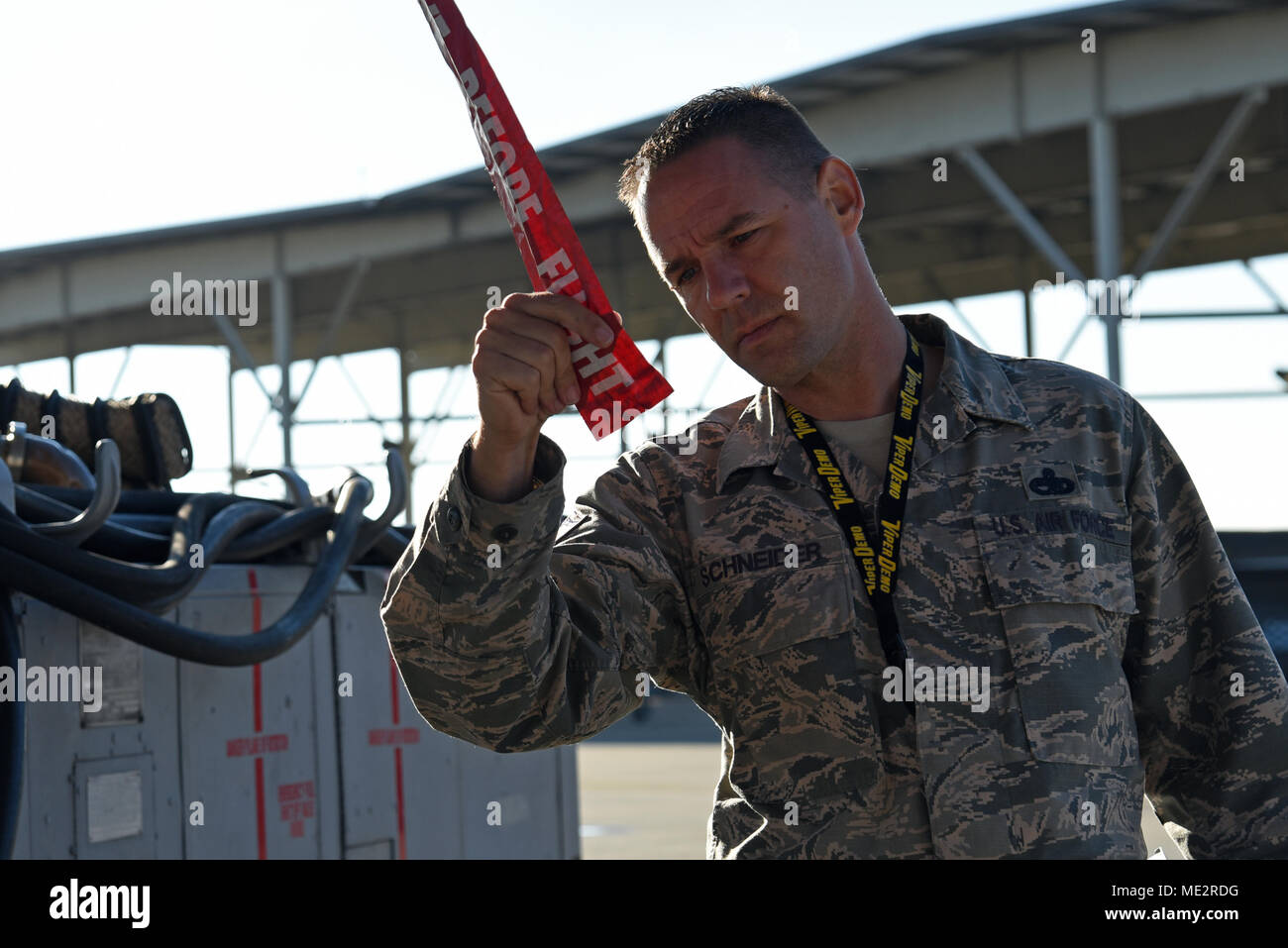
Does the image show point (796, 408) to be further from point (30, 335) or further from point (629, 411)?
point (30, 335)

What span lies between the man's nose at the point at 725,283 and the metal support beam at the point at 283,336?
1318 cm

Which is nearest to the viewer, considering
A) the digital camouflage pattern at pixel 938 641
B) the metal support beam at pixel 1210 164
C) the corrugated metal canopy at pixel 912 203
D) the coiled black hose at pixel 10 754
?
the digital camouflage pattern at pixel 938 641

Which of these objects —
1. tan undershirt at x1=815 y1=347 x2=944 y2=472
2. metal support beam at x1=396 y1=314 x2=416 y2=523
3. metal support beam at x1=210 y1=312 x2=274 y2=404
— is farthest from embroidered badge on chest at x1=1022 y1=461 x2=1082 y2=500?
metal support beam at x1=396 y1=314 x2=416 y2=523

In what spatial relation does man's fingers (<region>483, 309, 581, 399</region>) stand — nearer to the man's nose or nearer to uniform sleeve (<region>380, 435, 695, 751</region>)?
uniform sleeve (<region>380, 435, 695, 751</region>)

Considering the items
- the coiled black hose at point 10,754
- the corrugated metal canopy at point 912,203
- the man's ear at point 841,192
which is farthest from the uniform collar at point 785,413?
the corrugated metal canopy at point 912,203

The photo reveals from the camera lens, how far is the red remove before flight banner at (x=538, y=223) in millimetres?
1732

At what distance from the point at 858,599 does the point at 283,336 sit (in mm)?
13799

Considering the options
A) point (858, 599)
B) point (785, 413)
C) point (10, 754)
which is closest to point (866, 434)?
point (785, 413)

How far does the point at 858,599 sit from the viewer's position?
6.75ft

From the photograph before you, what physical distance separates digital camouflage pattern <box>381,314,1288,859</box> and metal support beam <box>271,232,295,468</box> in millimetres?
13098

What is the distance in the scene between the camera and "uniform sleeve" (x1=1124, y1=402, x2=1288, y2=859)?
6.67 ft

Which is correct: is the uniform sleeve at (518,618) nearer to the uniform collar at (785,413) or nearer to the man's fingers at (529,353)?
the man's fingers at (529,353)
